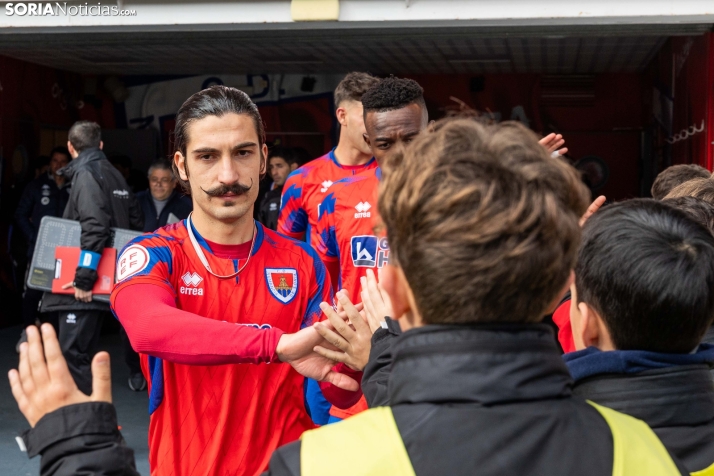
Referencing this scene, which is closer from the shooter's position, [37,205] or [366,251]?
[366,251]

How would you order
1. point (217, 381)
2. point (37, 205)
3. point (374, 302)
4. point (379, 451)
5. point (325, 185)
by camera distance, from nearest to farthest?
1. point (379, 451)
2. point (374, 302)
3. point (217, 381)
4. point (325, 185)
5. point (37, 205)

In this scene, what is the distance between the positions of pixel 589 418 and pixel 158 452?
4.91 ft

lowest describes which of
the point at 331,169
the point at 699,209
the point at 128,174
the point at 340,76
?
the point at 699,209

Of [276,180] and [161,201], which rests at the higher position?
[276,180]

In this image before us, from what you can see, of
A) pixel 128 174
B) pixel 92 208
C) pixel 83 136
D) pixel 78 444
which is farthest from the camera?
pixel 128 174

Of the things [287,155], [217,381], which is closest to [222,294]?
[217,381]

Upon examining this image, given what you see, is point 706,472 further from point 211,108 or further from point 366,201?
point 366,201

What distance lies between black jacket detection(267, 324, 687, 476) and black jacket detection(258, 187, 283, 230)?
654cm

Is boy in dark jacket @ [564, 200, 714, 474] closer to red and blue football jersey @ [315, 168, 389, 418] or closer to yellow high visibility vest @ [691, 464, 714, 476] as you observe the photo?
yellow high visibility vest @ [691, 464, 714, 476]

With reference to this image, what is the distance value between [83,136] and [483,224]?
5585 mm

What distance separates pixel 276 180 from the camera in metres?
8.41

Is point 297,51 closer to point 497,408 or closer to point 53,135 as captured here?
point 53,135

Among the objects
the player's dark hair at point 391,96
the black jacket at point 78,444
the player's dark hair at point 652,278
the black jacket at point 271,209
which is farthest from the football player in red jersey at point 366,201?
the black jacket at point 271,209

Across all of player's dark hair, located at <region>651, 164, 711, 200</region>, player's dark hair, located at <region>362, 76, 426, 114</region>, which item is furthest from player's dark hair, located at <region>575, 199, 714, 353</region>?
player's dark hair, located at <region>651, 164, 711, 200</region>
